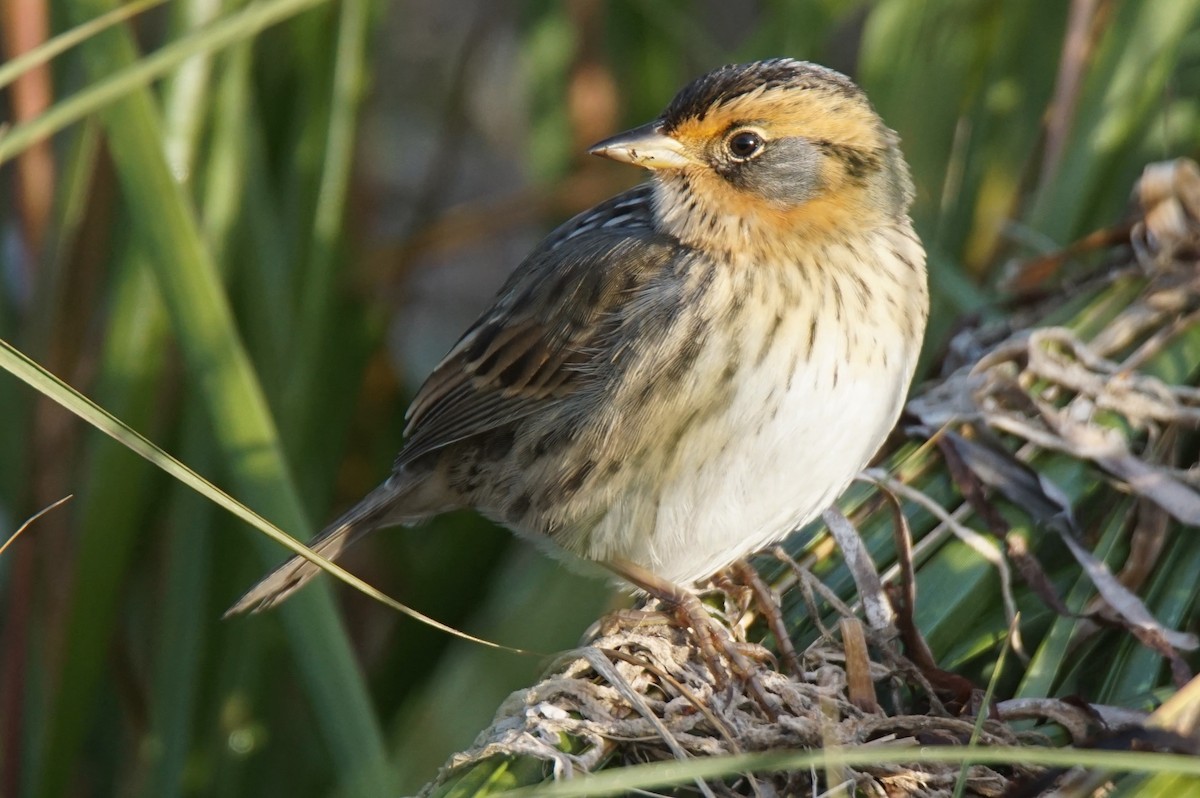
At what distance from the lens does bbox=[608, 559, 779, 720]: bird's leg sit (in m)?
1.53

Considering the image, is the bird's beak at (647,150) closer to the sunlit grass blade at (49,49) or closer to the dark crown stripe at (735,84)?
the dark crown stripe at (735,84)

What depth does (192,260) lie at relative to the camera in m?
1.74

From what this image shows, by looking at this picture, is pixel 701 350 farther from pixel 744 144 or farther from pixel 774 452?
pixel 744 144

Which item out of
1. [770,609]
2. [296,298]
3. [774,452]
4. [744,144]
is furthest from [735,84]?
[296,298]

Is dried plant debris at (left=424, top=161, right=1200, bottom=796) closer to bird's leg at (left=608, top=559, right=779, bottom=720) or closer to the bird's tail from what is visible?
bird's leg at (left=608, top=559, right=779, bottom=720)

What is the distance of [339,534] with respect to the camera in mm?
2176

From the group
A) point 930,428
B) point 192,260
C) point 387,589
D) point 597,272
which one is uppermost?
point 192,260

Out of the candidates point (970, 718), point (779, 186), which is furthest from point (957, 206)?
point (970, 718)

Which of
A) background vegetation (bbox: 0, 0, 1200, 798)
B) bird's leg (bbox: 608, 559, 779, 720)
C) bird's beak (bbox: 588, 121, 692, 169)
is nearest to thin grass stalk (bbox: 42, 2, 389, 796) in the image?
background vegetation (bbox: 0, 0, 1200, 798)

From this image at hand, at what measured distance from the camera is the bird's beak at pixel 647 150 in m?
1.97

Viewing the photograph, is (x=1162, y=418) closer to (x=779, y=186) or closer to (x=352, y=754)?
(x=779, y=186)

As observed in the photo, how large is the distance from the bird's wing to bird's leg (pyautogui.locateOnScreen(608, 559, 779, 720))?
309 millimetres

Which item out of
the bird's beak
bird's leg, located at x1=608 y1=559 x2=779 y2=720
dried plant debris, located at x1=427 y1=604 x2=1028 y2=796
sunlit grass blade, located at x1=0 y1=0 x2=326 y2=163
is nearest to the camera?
sunlit grass blade, located at x1=0 y1=0 x2=326 y2=163

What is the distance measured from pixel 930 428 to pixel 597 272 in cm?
52
